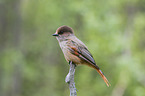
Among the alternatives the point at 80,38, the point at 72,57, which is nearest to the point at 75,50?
the point at 72,57

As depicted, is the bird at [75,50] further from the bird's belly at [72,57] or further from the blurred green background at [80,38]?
the blurred green background at [80,38]

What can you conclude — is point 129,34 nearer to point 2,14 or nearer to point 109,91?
point 109,91

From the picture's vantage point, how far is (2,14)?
17.4m

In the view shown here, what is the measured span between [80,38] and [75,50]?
32.8 feet

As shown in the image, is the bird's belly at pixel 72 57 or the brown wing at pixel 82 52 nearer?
the brown wing at pixel 82 52

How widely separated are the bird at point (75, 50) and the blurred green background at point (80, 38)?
5719 millimetres

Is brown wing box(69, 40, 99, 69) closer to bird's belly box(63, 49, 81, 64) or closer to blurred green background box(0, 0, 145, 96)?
Result: bird's belly box(63, 49, 81, 64)

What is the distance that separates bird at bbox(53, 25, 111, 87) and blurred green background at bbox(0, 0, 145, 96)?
5.72m

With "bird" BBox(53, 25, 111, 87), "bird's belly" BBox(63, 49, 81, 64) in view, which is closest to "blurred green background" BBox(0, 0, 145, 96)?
"bird" BBox(53, 25, 111, 87)

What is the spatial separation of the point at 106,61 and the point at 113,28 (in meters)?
2.39

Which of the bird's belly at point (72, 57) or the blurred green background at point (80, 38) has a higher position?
the blurred green background at point (80, 38)

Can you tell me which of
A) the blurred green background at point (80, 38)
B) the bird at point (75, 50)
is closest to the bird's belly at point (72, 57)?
the bird at point (75, 50)

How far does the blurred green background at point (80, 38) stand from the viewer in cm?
1080

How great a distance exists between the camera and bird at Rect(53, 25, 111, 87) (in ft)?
12.8
